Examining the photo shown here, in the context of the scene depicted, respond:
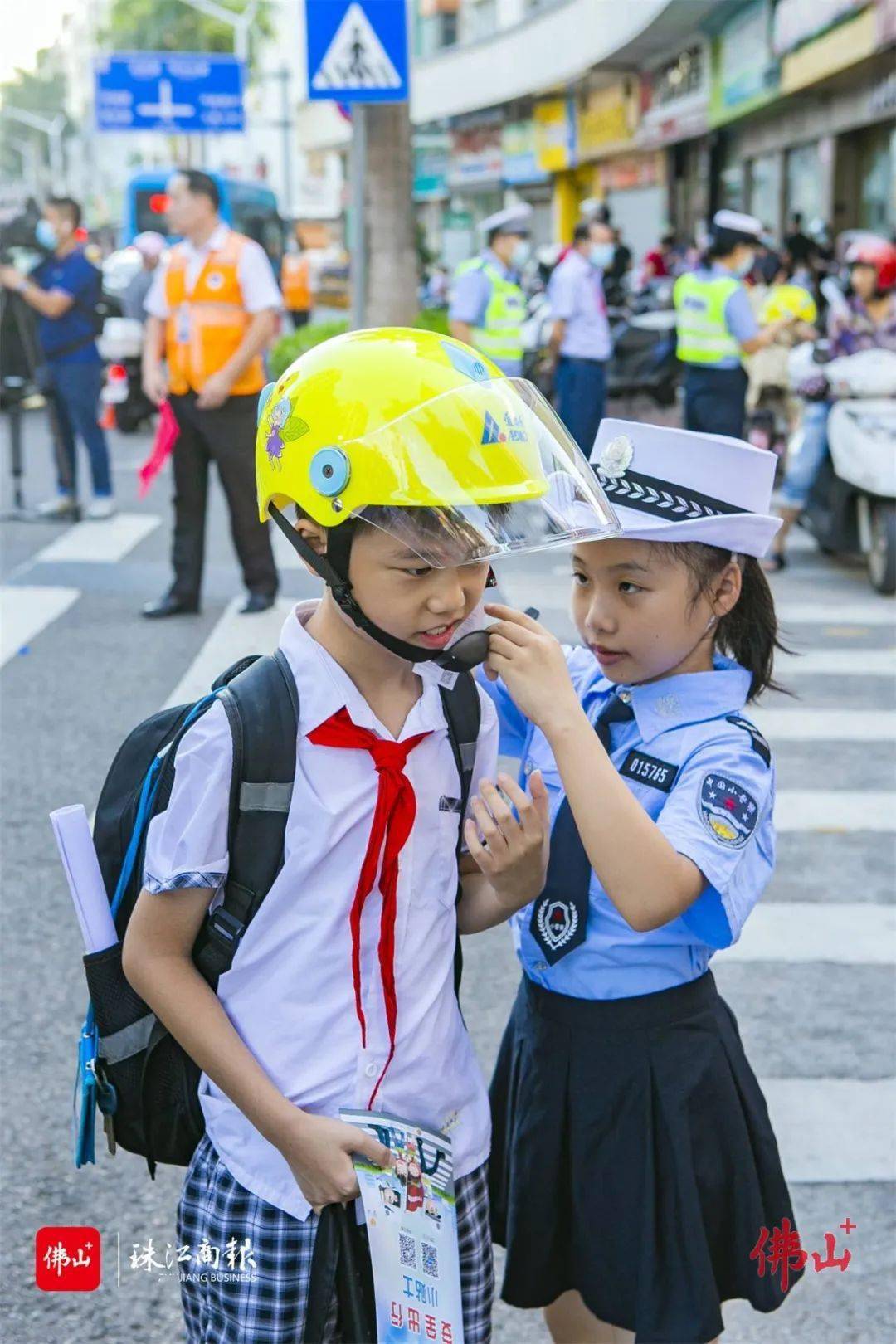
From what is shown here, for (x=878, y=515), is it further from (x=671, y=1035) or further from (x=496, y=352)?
(x=671, y=1035)

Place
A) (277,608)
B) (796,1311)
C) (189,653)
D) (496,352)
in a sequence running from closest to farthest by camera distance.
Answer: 1. (796,1311)
2. (189,653)
3. (277,608)
4. (496,352)

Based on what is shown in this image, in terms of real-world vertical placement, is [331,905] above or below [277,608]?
above

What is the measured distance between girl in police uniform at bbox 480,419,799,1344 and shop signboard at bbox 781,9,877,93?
17.3 meters

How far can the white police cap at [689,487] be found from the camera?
6.56 feet

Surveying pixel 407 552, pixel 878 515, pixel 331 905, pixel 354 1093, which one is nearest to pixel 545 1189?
pixel 354 1093

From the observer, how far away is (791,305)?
1229cm

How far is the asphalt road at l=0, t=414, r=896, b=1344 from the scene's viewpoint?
110 inches

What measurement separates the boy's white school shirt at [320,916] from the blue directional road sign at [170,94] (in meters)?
29.3

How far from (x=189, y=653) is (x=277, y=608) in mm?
907

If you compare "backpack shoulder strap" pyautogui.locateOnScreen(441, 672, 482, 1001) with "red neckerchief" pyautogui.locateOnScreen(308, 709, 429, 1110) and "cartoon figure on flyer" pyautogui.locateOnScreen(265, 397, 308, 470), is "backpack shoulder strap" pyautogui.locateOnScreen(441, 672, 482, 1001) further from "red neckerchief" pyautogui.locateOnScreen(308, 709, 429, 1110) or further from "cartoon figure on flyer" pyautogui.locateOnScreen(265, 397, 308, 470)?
"cartoon figure on flyer" pyautogui.locateOnScreen(265, 397, 308, 470)

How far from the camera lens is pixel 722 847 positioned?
6.25 feet

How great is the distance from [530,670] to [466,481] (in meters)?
0.26

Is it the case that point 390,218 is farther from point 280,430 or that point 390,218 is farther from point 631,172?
point 631,172

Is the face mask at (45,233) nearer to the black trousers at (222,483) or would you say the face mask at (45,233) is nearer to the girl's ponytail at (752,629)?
the black trousers at (222,483)
